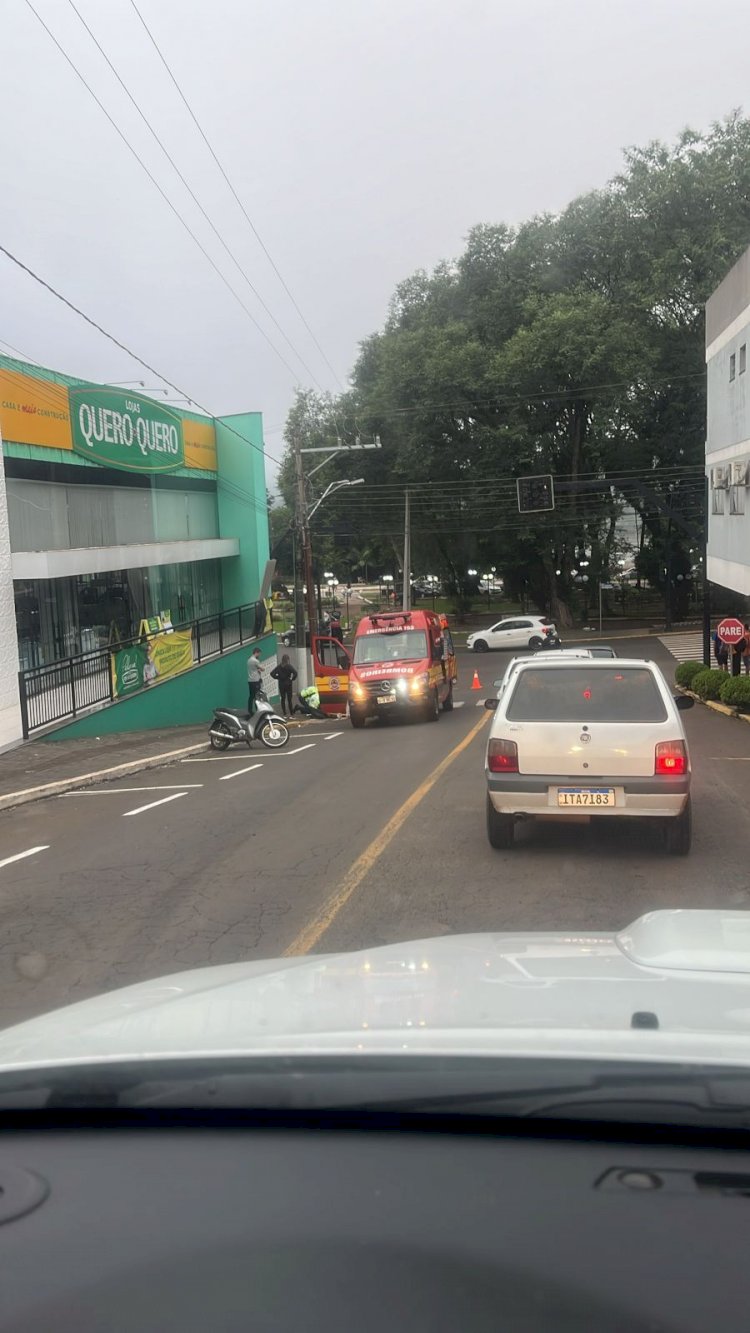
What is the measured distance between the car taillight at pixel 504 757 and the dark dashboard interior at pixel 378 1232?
690 cm

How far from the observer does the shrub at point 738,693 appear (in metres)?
24.4

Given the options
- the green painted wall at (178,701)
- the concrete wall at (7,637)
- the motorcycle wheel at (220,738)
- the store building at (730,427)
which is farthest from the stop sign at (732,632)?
the concrete wall at (7,637)

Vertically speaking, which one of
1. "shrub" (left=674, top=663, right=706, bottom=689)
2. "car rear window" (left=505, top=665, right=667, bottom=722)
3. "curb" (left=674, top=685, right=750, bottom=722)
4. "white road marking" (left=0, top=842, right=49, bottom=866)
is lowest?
"curb" (left=674, top=685, right=750, bottom=722)

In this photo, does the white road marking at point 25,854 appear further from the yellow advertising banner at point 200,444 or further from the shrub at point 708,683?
the yellow advertising banner at point 200,444

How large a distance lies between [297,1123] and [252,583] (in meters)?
35.7

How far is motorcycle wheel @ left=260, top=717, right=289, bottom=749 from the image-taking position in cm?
2070

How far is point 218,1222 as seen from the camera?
6.02ft

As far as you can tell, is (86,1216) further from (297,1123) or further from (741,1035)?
(741,1035)

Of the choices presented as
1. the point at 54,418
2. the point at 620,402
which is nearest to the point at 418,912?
the point at 54,418

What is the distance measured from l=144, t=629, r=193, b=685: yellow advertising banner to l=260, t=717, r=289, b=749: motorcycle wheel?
605 cm

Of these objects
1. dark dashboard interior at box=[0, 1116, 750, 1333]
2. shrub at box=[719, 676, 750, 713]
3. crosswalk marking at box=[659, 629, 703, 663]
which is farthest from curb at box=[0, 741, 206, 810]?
crosswalk marking at box=[659, 629, 703, 663]

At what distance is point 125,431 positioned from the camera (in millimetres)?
28781

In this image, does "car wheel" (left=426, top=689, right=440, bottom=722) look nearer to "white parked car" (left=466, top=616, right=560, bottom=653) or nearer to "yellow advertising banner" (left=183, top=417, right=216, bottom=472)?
"yellow advertising banner" (left=183, top=417, right=216, bottom=472)

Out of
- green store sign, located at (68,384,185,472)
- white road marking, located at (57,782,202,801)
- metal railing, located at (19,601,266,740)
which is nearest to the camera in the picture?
white road marking, located at (57,782,202,801)
